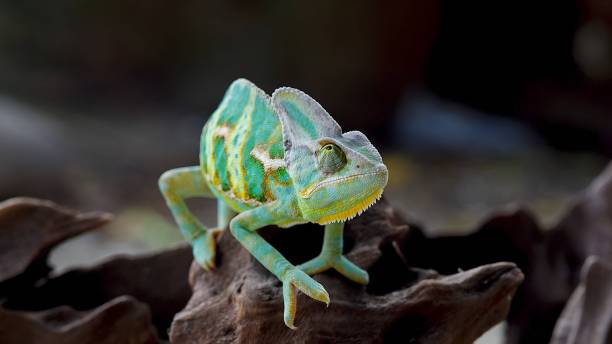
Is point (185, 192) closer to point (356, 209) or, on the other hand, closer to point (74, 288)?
point (74, 288)

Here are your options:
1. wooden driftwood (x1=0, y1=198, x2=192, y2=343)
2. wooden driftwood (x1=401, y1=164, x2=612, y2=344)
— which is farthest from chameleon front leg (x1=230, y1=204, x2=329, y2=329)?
wooden driftwood (x1=401, y1=164, x2=612, y2=344)

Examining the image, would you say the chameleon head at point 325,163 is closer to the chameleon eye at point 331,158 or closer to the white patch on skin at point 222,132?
the chameleon eye at point 331,158

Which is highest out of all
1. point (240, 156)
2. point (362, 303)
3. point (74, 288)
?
point (240, 156)

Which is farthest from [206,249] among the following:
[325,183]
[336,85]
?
[336,85]

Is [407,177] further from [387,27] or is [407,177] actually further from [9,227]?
[9,227]

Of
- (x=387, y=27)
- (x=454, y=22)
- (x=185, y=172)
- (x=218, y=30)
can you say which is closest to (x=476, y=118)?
(x=454, y=22)

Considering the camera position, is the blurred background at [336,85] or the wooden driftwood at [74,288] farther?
the blurred background at [336,85]

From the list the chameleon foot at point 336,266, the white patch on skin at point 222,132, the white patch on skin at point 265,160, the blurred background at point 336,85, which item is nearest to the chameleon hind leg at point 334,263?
the chameleon foot at point 336,266
